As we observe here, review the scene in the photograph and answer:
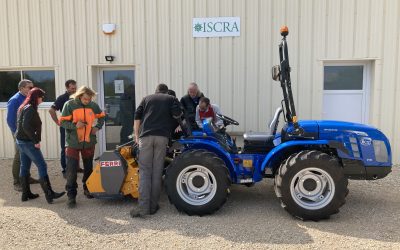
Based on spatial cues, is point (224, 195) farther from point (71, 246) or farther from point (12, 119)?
point (12, 119)

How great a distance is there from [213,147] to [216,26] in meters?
3.63

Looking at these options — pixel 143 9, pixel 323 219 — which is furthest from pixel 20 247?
pixel 143 9

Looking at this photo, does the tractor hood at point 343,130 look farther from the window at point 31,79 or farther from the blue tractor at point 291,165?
the window at point 31,79

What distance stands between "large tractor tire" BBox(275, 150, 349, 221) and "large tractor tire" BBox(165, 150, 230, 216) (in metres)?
0.73

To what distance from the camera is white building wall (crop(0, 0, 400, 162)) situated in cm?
701

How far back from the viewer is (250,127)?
7.38m

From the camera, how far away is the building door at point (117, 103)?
7.85 metres

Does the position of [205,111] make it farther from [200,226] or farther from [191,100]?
[200,226]

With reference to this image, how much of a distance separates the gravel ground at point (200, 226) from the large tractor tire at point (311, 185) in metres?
0.18

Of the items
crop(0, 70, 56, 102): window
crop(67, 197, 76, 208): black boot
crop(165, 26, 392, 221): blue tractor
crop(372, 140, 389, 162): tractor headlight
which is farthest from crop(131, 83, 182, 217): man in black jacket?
crop(0, 70, 56, 102): window

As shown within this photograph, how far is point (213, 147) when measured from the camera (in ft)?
14.9

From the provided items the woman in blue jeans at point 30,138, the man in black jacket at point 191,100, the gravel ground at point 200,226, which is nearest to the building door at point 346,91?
the gravel ground at point 200,226

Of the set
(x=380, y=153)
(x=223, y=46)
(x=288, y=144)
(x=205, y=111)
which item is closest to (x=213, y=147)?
(x=288, y=144)

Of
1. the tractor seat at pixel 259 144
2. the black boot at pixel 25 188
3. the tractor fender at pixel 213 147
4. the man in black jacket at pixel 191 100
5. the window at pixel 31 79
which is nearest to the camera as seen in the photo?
the tractor fender at pixel 213 147
